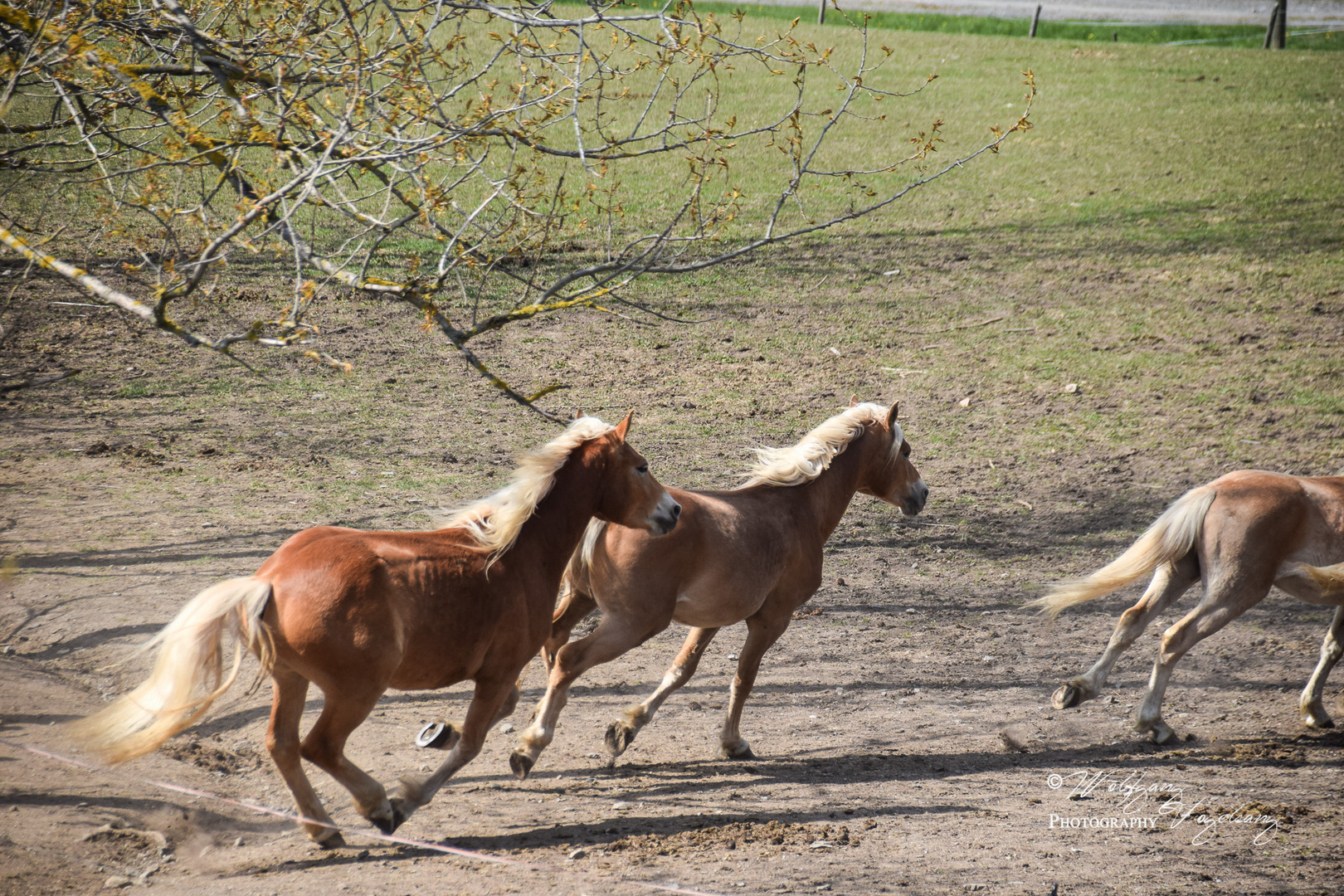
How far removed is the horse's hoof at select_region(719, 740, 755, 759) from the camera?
475 cm

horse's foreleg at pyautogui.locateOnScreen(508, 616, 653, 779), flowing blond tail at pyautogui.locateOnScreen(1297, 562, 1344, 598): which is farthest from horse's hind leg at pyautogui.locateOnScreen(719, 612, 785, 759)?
flowing blond tail at pyautogui.locateOnScreen(1297, 562, 1344, 598)

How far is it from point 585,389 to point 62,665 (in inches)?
205

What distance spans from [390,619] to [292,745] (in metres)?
→ 0.56

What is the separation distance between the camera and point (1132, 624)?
5.32 m

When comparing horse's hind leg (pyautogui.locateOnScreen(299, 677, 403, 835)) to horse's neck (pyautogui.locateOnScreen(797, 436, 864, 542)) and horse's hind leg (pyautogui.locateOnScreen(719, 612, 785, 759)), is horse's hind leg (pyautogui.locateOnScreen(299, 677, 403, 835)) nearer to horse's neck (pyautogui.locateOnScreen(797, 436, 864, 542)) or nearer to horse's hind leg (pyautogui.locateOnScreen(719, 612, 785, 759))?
horse's hind leg (pyautogui.locateOnScreen(719, 612, 785, 759))

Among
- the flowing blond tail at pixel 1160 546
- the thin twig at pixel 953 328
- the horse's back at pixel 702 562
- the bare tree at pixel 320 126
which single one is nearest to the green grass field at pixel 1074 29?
the thin twig at pixel 953 328

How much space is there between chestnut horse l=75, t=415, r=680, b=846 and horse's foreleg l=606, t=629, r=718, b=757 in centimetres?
58

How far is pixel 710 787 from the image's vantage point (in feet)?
14.7

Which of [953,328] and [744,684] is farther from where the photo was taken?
[953,328]

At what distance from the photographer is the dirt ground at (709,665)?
3.73m

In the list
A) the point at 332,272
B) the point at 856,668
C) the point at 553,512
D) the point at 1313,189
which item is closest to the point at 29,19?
the point at 332,272

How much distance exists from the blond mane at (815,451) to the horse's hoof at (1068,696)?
1428 mm

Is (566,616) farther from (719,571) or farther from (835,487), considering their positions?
(835,487)

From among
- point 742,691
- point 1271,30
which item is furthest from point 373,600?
point 1271,30
